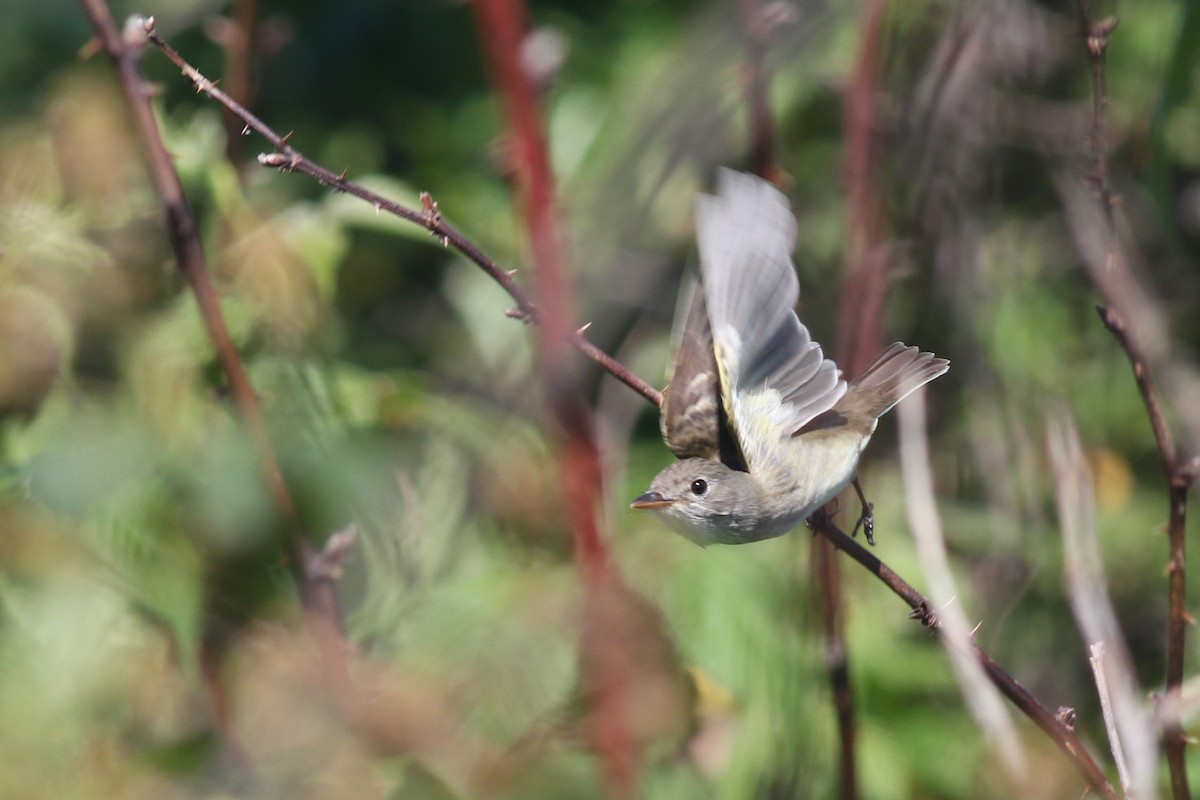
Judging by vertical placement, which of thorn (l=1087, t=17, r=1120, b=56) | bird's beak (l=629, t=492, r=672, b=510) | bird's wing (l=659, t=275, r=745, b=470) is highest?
thorn (l=1087, t=17, r=1120, b=56)

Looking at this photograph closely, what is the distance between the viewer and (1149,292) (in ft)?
12.5

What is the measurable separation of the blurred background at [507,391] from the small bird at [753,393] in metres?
0.16

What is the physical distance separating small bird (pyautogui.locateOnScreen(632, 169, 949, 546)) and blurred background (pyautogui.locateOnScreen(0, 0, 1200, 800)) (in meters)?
0.16

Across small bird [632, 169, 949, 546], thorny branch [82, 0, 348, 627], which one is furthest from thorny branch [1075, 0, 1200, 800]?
thorny branch [82, 0, 348, 627]

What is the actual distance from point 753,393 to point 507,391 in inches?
42.1

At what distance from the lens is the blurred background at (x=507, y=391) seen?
2.13m

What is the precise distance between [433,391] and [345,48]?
6.33ft

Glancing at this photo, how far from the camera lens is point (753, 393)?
2.03m

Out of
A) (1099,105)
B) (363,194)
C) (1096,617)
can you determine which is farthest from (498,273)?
(1096,617)

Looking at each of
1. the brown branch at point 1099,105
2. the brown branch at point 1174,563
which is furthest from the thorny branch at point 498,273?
the brown branch at point 1099,105

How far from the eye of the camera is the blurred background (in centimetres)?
213

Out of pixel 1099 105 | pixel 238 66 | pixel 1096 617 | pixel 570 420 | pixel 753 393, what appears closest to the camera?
pixel 570 420

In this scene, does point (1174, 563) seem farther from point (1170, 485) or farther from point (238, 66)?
point (238, 66)

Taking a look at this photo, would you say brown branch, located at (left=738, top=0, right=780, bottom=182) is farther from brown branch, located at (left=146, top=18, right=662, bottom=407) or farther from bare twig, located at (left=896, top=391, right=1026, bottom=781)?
brown branch, located at (left=146, top=18, right=662, bottom=407)
